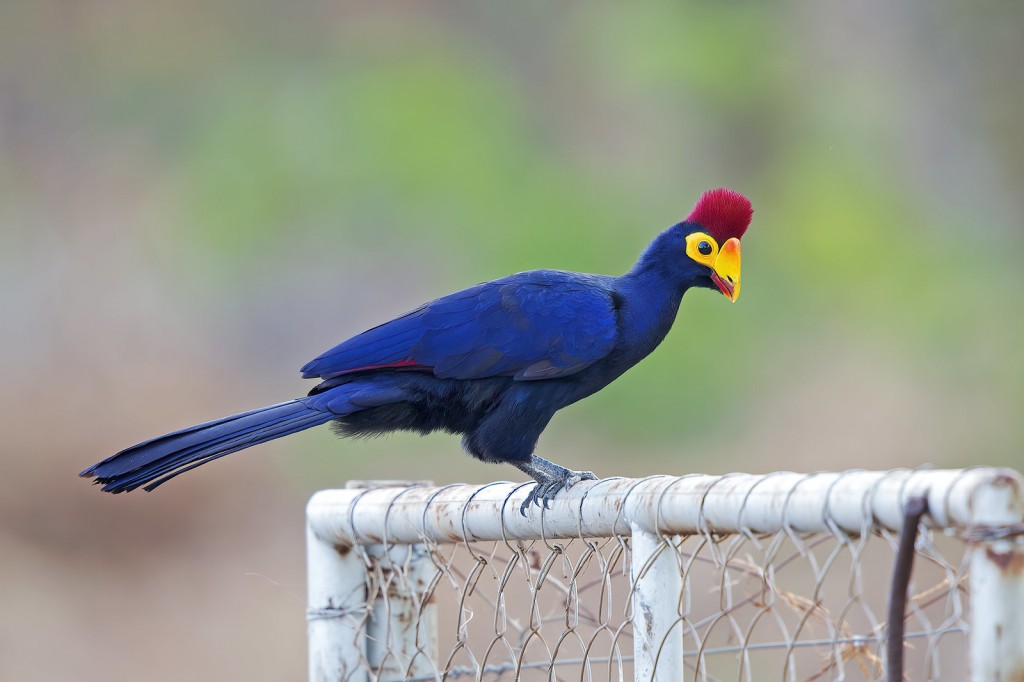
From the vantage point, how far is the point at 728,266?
2918 millimetres

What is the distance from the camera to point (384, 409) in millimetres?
2852

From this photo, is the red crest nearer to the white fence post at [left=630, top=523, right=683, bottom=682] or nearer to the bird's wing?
the bird's wing

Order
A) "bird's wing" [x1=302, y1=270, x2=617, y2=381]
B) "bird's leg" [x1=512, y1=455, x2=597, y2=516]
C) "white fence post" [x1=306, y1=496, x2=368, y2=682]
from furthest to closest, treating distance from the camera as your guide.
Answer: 1. "bird's wing" [x1=302, y1=270, x2=617, y2=381]
2. "white fence post" [x1=306, y1=496, x2=368, y2=682]
3. "bird's leg" [x1=512, y1=455, x2=597, y2=516]

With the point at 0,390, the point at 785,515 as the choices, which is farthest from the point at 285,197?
the point at 785,515

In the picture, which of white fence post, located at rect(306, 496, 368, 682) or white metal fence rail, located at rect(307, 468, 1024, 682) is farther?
white fence post, located at rect(306, 496, 368, 682)

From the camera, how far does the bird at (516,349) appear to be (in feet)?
9.18

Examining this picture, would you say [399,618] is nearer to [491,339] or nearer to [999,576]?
[491,339]

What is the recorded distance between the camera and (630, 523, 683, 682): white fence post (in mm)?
1539

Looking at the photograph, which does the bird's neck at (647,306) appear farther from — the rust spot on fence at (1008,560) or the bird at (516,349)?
the rust spot on fence at (1008,560)

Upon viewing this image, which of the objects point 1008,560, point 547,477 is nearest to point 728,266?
point 547,477

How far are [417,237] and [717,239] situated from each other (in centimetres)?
579

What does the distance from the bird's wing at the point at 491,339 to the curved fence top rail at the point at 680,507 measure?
0.53 m

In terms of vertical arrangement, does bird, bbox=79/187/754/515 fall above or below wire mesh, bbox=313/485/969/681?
above

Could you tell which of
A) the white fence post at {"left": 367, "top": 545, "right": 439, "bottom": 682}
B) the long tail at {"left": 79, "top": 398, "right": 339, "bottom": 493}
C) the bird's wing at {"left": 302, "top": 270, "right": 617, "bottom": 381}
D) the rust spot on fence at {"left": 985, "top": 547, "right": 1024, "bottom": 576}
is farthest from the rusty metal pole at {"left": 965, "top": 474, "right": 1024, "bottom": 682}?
the bird's wing at {"left": 302, "top": 270, "right": 617, "bottom": 381}
